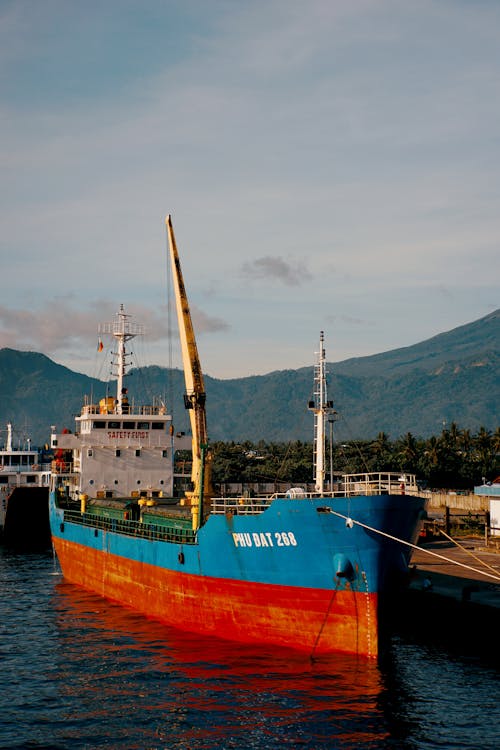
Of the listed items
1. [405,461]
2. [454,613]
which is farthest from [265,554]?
[405,461]

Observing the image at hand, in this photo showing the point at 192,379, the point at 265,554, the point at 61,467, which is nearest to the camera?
the point at 265,554

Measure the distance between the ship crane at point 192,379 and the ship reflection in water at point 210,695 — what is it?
8.89 meters

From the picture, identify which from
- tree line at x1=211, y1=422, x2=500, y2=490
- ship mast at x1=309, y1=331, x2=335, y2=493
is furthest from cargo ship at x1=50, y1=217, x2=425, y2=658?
tree line at x1=211, y1=422, x2=500, y2=490

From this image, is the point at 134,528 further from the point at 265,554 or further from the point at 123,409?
the point at 123,409

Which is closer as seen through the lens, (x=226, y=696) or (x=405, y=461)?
(x=226, y=696)

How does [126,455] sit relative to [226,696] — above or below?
above

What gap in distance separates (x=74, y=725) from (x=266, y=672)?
263 inches

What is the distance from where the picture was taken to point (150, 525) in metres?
38.6

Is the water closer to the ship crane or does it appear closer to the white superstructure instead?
the ship crane

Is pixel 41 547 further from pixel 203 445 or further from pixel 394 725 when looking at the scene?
pixel 394 725

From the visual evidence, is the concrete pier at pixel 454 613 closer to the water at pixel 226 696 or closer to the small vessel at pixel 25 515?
the water at pixel 226 696

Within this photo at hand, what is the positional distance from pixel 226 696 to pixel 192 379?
61.0ft

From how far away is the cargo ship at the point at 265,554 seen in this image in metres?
27.6

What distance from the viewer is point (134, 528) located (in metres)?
39.5
